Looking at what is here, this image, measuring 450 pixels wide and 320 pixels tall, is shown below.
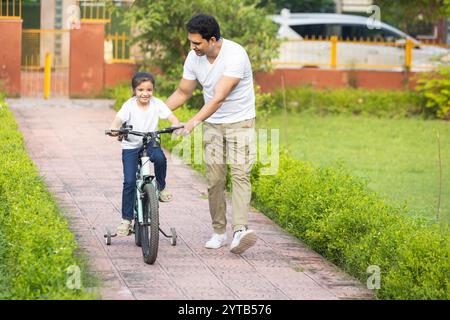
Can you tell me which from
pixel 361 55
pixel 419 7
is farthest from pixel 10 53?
pixel 419 7

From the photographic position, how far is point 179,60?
57.8 feet

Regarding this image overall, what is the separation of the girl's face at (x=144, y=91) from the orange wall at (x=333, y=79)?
Result: 470 inches

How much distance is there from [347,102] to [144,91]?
40.2 ft

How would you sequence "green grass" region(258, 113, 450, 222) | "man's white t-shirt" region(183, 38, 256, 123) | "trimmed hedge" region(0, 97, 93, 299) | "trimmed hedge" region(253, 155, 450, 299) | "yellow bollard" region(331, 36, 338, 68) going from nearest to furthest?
"trimmed hedge" region(0, 97, 93, 299), "trimmed hedge" region(253, 155, 450, 299), "man's white t-shirt" region(183, 38, 256, 123), "green grass" region(258, 113, 450, 222), "yellow bollard" region(331, 36, 338, 68)

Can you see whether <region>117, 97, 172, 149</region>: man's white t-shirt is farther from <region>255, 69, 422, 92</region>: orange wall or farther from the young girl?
<region>255, 69, 422, 92</region>: orange wall

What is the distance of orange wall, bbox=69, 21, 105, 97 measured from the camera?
18.0 m

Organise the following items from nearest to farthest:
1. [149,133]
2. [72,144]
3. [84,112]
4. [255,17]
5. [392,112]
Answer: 1. [149,133]
2. [72,144]
3. [84,112]
4. [255,17]
5. [392,112]

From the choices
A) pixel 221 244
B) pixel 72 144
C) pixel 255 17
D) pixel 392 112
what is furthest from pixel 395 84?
pixel 221 244

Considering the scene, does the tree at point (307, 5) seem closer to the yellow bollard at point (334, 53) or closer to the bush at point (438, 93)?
the yellow bollard at point (334, 53)

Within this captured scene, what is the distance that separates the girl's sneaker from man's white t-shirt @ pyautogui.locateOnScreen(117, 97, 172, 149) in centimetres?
58

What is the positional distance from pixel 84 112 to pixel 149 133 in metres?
9.32

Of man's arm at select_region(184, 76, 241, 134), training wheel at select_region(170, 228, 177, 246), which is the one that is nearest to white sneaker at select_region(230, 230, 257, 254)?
training wheel at select_region(170, 228, 177, 246)

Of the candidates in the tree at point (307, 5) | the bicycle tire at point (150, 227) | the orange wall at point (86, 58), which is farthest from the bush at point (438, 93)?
the bicycle tire at point (150, 227)

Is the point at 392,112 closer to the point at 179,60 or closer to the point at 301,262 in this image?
the point at 179,60
